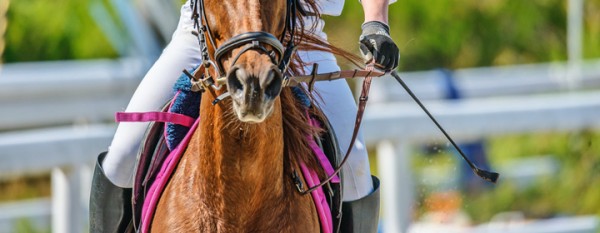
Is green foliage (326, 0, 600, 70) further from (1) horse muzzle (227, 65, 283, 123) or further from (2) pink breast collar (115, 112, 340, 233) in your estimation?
(1) horse muzzle (227, 65, 283, 123)

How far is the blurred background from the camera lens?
6.87 metres

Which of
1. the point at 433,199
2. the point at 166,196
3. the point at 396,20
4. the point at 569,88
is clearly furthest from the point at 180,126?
the point at 396,20

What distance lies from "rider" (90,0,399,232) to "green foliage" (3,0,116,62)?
8.99 metres

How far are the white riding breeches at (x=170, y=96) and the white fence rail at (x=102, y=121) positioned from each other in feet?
5.61

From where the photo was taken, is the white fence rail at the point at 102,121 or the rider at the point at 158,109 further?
the white fence rail at the point at 102,121

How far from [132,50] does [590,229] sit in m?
5.05

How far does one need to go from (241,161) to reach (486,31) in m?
12.7

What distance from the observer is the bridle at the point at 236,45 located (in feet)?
10.5

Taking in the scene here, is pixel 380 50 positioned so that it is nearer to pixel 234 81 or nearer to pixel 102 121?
pixel 234 81

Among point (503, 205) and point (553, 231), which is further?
point (503, 205)

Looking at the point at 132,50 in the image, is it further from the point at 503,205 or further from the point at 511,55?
the point at 511,55

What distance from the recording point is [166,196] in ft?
12.7

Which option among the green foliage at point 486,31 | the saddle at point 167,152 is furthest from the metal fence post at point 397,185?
the green foliage at point 486,31

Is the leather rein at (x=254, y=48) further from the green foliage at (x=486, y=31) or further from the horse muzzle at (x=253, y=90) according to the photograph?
the green foliage at (x=486, y=31)
